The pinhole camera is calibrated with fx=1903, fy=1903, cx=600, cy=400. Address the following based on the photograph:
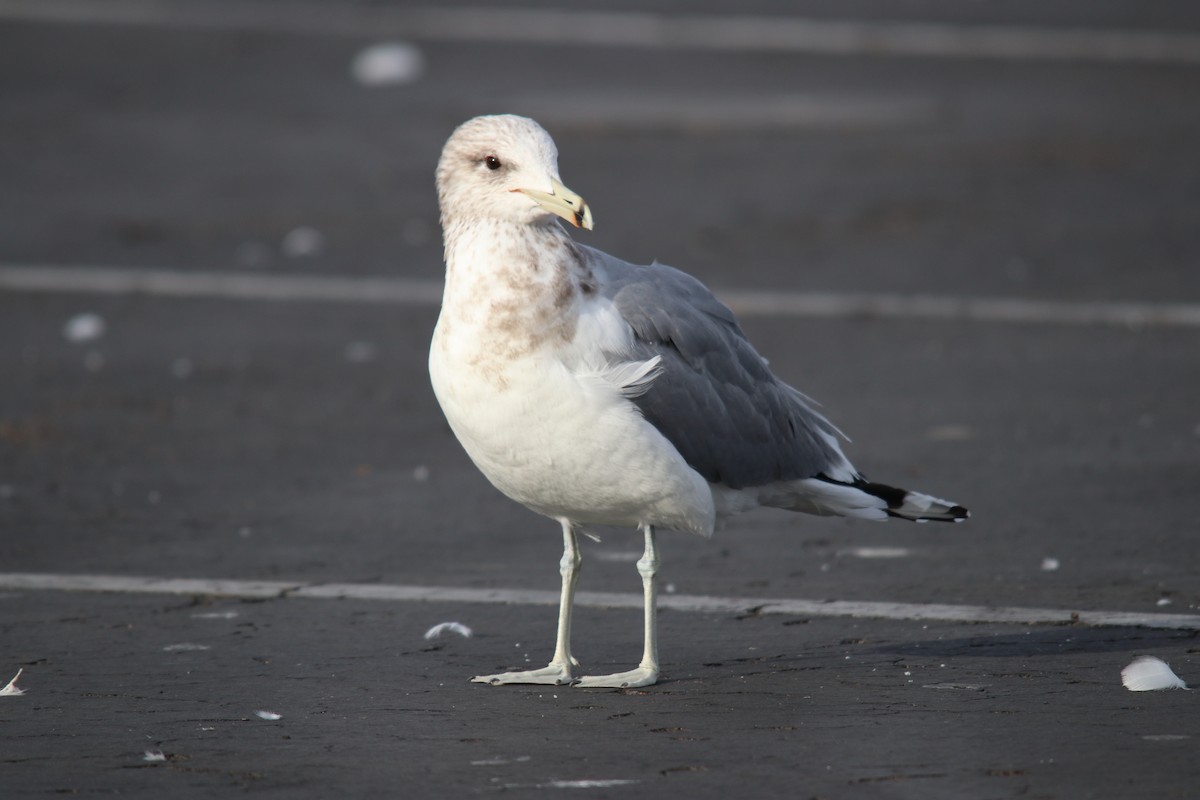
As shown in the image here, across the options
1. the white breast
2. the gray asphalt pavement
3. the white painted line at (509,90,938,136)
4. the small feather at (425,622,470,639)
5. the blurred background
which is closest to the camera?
the gray asphalt pavement

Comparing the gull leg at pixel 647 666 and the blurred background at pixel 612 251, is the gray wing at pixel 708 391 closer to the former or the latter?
the gull leg at pixel 647 666

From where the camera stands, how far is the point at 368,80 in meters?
19.6

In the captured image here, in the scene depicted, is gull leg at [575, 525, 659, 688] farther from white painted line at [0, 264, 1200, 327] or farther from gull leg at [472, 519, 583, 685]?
white painted line at [0, 264, 1200, 327]

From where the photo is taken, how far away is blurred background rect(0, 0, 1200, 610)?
26.1 feet

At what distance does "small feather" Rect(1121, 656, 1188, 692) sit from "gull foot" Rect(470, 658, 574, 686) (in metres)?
1.74

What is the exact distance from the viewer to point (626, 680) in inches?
234

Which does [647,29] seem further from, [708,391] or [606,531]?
[708,391]

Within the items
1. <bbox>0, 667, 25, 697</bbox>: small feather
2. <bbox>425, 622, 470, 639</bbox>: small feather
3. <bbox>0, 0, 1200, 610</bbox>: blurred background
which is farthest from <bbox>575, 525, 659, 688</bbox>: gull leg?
<bbox>0, 667, 25, 697</bbox>: small feather

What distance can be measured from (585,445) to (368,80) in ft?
47.4

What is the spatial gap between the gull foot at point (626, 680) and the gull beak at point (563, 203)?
4.58 ft

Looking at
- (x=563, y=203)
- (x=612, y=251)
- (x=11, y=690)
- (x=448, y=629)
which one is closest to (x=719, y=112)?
(x=612, y=251)

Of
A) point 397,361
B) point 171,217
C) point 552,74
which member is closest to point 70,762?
point 397,361

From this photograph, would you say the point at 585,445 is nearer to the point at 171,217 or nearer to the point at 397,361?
the point at 397,361

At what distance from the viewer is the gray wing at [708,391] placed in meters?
6.04
